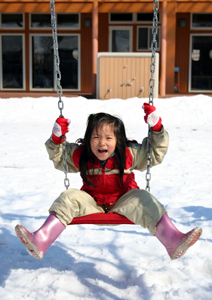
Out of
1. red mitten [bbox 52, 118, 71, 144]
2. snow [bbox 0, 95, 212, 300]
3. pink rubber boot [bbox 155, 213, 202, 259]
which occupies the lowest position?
snow [bbox 0, 95, 212, 300]

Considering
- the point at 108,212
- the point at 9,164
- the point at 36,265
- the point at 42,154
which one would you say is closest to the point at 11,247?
the point at 36,265

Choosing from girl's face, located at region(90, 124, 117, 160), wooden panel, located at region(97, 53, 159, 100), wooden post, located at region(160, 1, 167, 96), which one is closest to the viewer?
girl's face, located at region(90, 124, 117, 160)

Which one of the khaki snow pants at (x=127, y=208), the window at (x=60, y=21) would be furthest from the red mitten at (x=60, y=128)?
the window at (x=60, y=21)

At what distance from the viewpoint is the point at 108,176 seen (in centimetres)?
278

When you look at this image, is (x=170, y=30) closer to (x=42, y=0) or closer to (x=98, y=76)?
(x=98, y=76)

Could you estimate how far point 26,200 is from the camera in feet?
14.9

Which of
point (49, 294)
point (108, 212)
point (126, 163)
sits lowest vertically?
point (49, 294)

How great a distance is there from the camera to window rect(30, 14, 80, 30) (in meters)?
15.0

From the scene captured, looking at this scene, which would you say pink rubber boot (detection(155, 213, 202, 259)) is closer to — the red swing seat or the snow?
the red swing seat

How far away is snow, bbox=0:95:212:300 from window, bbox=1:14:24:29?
862 cm

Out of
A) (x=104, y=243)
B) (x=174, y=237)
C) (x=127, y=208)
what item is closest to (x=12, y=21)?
(x=104, y=243)

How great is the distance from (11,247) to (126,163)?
4.19ft

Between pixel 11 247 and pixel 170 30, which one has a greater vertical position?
pixel 170 30

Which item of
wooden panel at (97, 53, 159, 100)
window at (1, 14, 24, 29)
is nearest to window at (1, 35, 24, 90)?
window at (1, 14, 24, 29)
